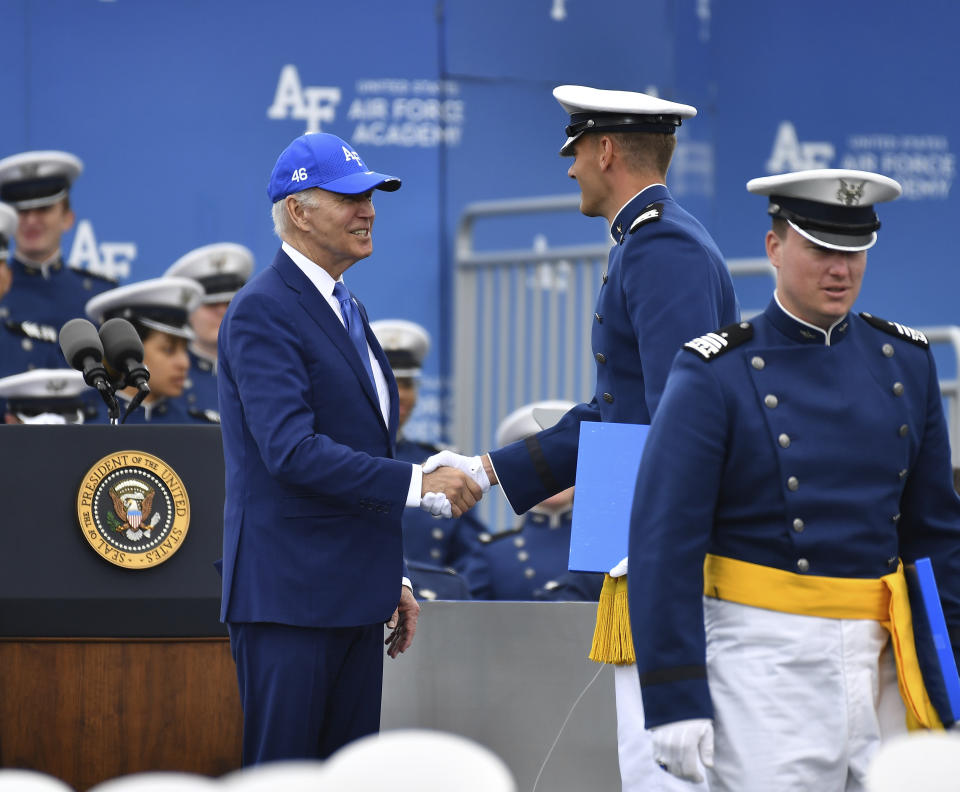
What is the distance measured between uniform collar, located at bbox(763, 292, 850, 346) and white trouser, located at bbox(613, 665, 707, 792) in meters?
0.62

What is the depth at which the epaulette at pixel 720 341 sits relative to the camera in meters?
2.08

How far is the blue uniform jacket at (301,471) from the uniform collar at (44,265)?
3137 millimetres

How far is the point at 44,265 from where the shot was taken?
217 inches

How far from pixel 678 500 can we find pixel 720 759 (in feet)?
1.17

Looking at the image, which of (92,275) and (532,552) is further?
(92,275)

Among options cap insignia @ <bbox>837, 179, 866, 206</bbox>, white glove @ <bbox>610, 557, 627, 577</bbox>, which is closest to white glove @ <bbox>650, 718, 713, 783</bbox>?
white glove @ <bbox>610, 557, 627, 577</bbox>

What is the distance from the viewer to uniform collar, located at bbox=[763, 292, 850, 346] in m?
2.11

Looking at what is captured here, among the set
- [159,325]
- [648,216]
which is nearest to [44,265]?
[159,325]

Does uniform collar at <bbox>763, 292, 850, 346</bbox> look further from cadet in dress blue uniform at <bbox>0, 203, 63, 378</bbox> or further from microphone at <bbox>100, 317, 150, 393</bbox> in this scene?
cadet in dress blue uniform at <bbox>0, 203, 63, 378</bbox>

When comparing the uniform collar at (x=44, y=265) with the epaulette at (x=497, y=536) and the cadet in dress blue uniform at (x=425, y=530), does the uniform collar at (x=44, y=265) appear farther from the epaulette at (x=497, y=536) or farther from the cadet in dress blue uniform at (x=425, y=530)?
the epaulette at (x=497, y=536)

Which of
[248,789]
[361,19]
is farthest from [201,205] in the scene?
[248,789]

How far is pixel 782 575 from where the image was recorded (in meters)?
2.03

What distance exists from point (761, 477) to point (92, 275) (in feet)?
13.1

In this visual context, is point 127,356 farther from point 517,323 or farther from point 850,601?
point 517,323
